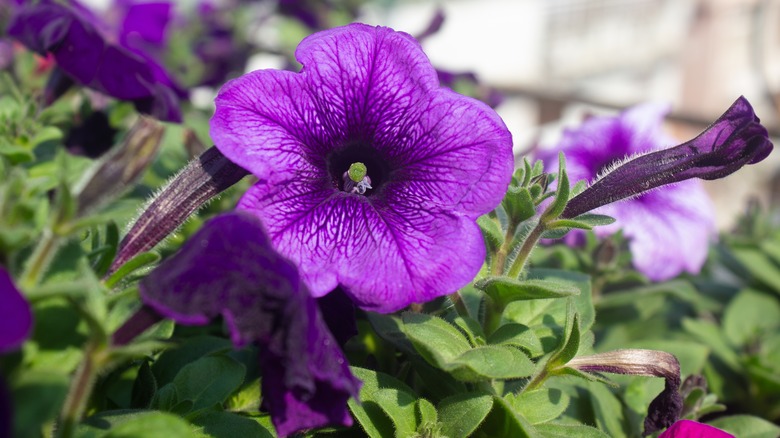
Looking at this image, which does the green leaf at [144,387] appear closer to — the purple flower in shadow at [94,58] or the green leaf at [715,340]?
the purple flower in shadow at [94,58]

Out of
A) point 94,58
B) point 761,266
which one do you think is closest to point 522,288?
point 94,58

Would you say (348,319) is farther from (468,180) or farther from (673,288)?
(673,288)

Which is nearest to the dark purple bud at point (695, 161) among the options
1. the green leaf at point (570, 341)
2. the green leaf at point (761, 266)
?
the green leaf at point (570, 341)

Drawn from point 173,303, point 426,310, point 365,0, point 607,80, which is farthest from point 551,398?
point 607,80

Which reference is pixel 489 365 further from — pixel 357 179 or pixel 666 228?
pixel 666 228

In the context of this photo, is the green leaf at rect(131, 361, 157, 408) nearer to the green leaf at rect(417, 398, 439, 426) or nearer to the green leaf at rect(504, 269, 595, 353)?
the green leaf at rect(417, 398, 439, 426)

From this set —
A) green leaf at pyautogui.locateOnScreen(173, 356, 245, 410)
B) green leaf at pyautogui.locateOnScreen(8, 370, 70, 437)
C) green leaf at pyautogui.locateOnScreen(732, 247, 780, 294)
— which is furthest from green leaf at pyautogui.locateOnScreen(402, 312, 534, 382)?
green leaf at pyautogui.locateOnScreen(732, 247, 780, 294)
